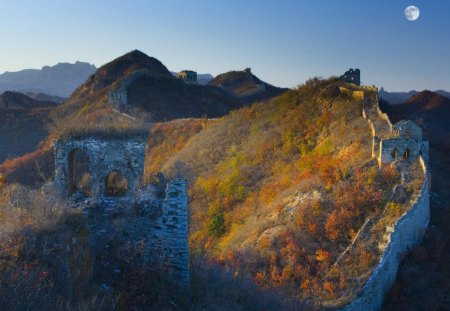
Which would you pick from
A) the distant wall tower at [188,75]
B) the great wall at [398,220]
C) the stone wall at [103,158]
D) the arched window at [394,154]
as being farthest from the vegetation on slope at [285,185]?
the distant wall tower at [188,75]

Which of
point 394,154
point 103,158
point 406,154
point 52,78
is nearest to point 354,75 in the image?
point 406,154

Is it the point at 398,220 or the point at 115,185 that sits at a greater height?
the point at 115,185

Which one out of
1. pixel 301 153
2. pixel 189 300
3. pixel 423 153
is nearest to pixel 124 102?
pixel 301 153

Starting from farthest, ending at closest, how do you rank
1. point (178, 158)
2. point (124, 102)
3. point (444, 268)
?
1. point (124, 102)
2. point (178, 158)
3. point (444, 268)

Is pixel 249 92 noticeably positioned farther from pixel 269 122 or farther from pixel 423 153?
pixel 423 153

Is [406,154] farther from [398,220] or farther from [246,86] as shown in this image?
[246,86]

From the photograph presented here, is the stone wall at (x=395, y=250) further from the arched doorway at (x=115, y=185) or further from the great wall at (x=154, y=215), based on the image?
the arched doorway at (x=115, y=185)
